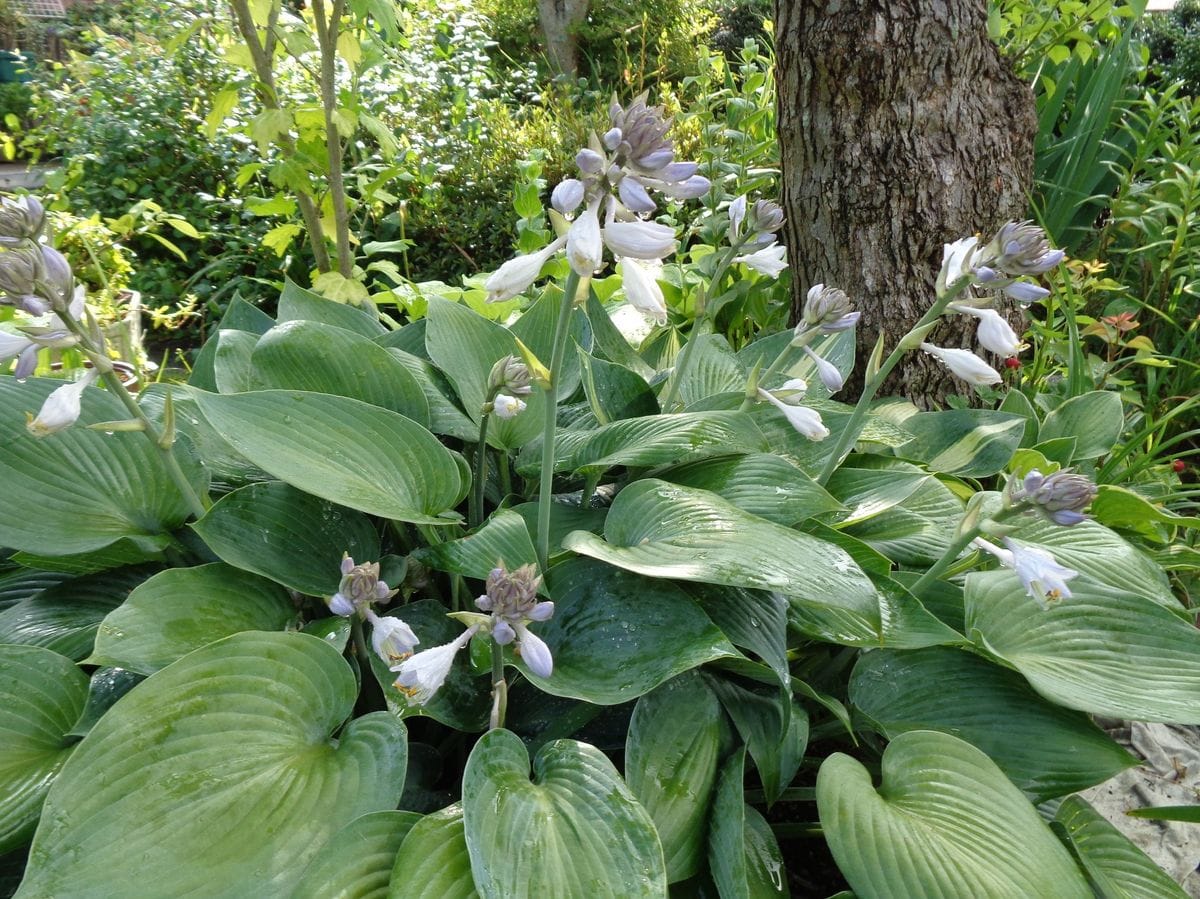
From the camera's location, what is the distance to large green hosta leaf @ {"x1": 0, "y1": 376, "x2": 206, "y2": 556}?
52.9 inches

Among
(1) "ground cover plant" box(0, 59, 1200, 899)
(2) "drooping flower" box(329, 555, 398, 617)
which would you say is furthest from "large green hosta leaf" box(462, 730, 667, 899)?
(2) "drooping flower" box(329, 555, 398, 617)

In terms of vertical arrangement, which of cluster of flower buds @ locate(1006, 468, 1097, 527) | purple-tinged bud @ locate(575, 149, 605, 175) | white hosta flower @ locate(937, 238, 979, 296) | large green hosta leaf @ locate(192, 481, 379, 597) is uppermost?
purple-tinged bud @ locate(575, 149, 605, 175)

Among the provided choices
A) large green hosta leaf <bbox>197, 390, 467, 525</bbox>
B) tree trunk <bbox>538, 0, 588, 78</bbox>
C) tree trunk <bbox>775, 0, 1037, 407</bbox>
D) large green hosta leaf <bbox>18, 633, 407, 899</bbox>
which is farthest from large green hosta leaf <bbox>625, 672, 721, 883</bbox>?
tree trunk <bbox>538, 0, 588, 78</bbox>

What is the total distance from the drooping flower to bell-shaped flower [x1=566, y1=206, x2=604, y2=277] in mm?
485

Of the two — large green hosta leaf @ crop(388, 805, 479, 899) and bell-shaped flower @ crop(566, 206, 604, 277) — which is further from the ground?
bell-shaped flower @ crop(566, 206, 604, 277)

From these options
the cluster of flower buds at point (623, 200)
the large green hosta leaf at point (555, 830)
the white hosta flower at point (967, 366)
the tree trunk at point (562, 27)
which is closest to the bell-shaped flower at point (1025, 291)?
the white hosta flower at point (967, 366)

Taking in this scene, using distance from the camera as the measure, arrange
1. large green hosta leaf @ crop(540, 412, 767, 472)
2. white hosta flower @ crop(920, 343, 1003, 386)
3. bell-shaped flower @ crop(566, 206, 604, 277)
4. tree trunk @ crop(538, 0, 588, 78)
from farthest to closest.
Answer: tree trunk @ crop(538, 0, 588, 78) < large green hosta leaf @ crop(540, 412, 767, 472) < white hosta flower @ crop(920, 343, 1003, 386) < bell-shaped flower @ crop(566, 206, 604, 277)

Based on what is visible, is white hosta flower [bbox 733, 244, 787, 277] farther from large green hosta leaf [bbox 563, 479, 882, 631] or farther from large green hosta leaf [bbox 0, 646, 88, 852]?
large green hosta leaf [bbox 0, 646, 88, 852]

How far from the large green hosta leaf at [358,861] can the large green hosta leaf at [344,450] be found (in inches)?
17.2

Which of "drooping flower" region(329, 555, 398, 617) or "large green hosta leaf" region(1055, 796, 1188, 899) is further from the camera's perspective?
"large green hosta leaf" region(1055, 796, 1188, 899)

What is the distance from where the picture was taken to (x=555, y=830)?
1.05 meters

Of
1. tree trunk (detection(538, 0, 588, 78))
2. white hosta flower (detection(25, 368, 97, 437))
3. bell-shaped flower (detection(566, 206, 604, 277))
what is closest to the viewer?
bell-shaped flower (detection(566, 206, 604, 277))

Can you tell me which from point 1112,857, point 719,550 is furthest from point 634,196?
point 1112,857

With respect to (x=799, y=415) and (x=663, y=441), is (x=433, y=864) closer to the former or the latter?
(x=663, y=441)
